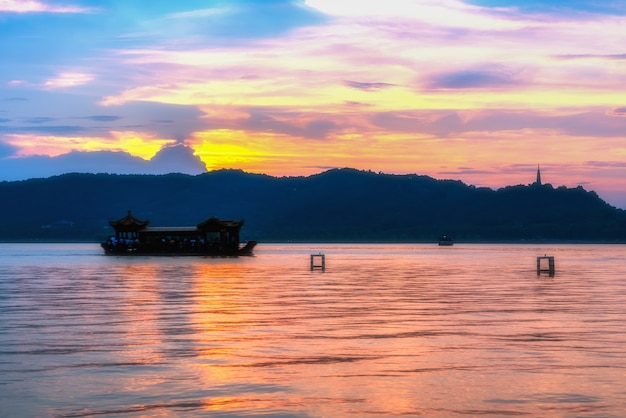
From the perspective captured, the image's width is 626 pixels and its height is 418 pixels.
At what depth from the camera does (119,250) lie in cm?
13600

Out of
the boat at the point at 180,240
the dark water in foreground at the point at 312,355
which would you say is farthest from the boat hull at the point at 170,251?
the dark water in foreground at the point at 312,355

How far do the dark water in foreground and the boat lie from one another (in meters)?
78.2

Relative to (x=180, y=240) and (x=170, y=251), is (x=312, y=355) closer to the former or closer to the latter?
(x=170, y=251)

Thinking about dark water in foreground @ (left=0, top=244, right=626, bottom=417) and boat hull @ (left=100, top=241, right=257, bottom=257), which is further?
boat hull @ (left=100, top=241, right=257, bottom=257)

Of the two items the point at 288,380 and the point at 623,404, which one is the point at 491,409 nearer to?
the point at 623,404

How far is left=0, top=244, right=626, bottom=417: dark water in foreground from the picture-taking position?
68.5 feet

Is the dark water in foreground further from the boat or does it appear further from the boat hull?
the boat hull

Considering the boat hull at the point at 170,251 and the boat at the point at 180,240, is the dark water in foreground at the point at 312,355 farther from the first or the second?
the boat hull at the point at 170,251

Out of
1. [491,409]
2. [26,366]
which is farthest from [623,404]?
[26,366]

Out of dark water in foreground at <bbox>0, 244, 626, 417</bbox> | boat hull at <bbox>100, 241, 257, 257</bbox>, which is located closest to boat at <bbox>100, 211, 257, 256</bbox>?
boat hull at <bbox>100, 241, 257, 257</bbox>

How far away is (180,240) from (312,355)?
10954 centimetres

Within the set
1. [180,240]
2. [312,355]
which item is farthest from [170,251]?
[312,355]

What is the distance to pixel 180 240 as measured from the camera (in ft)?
446

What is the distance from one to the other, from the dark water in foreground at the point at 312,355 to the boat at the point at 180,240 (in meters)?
78.2
